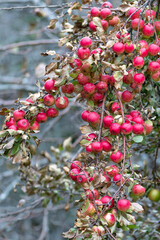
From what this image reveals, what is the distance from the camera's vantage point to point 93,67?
89 cm

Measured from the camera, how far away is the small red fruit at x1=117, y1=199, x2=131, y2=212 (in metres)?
0.80

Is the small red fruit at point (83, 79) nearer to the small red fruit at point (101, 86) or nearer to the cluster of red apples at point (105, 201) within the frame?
the small red fruit at point (101, 86)

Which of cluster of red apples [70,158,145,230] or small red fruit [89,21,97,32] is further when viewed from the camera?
small red fruit [89,21,97,32]

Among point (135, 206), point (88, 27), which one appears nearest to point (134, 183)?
point (135, 206)

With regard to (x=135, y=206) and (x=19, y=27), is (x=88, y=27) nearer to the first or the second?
(x=135, y=206)

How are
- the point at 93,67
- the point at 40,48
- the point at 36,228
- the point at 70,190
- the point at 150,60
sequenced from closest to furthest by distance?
the point at 93,67, the point at 150,60, the point at 70,190, the point at 36,228, the point at 40,48

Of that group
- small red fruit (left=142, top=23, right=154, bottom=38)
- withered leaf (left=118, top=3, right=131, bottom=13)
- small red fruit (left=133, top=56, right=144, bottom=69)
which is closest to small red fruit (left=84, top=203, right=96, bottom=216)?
small red fruit (left=133, top=56, right=144, bottom=69)

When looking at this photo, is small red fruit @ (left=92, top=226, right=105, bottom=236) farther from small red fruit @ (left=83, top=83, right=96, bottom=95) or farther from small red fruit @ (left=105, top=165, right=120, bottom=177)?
small red fruit @ (left=83, top=83, right=96, bottom=95)

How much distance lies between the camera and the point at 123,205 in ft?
2.63

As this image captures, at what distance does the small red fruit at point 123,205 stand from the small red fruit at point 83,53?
0.43 m

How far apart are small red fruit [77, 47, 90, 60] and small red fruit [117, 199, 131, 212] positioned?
426 millimetres

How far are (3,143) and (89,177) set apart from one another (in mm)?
284

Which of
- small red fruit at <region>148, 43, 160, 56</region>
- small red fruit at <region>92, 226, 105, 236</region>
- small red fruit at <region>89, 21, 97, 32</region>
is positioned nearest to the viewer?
small red fruit at <region>92, 226, 105, 236</region>

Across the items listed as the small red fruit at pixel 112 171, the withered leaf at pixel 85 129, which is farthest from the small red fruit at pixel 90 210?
the withered leaf at pixel 85 129
